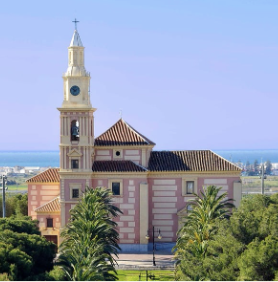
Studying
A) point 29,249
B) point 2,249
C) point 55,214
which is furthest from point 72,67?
point 2,249

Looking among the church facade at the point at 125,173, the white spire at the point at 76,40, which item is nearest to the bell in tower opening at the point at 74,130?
the church facade at the point at 125,173

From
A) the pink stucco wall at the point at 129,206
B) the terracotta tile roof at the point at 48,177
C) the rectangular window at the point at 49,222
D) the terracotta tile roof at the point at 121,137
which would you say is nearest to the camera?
the pink stucco wall at the point at 129,206

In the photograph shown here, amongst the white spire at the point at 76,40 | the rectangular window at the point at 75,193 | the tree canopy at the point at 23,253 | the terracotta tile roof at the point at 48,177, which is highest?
the white spire at the point at 76,40

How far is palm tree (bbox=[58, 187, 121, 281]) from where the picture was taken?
39.0m

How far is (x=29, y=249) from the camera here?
159ft

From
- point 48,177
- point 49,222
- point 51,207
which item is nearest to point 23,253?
point 49,222

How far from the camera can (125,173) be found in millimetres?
66938

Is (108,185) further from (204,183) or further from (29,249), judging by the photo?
(29,249)

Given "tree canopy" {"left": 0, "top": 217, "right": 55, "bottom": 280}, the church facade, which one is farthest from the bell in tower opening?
"tree canopy" {"left": 0, "top": 217, "right": 55, "bottom": 280}

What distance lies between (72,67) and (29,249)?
72.2 ft

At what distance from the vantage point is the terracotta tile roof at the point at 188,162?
6794 centimetres

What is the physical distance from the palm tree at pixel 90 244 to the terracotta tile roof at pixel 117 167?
8.97m

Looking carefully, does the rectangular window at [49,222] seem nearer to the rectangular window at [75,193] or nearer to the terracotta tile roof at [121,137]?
the rectangular window at [75,193]

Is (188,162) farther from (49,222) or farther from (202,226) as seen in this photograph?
(202,226)
